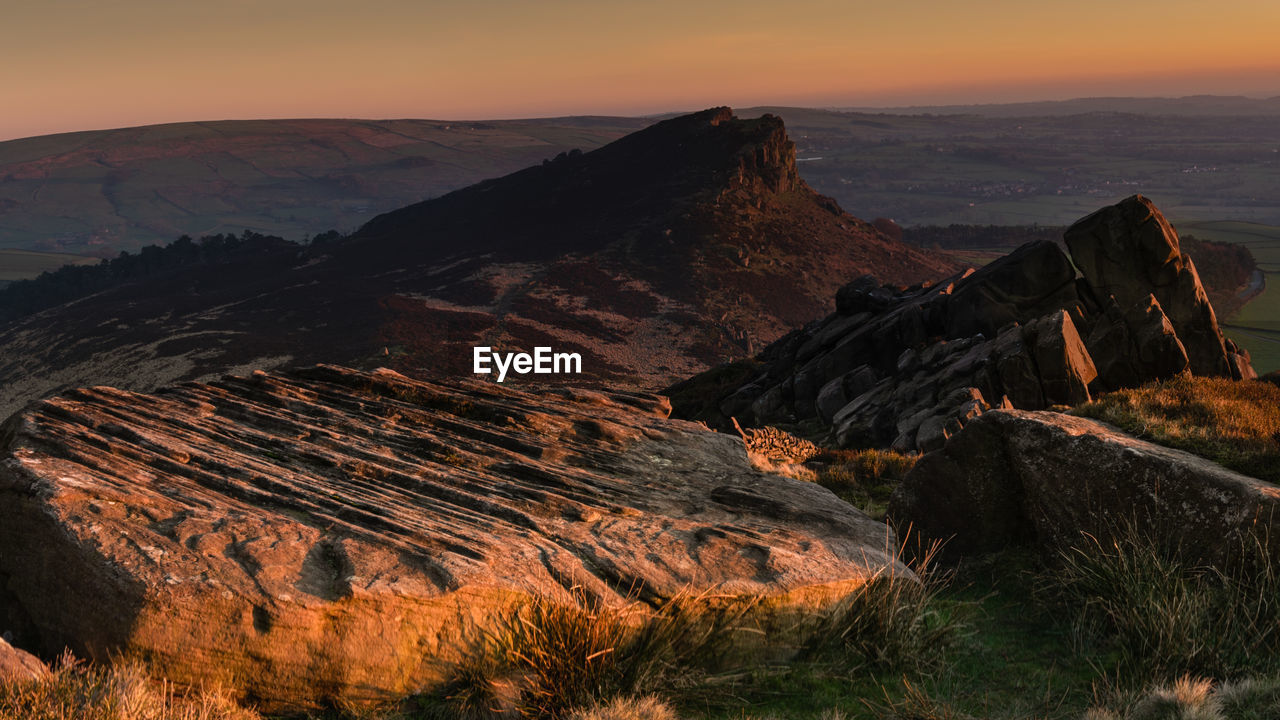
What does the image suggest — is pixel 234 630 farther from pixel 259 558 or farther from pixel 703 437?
pixel 703 437

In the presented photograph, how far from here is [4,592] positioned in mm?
8172

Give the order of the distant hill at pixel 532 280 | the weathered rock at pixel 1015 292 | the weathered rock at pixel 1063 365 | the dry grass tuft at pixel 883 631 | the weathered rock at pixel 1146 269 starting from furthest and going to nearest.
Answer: the distant hill at pixel 532 280 → the weathered rock at pixel 1015 292 → the weathered rock at pixel 1146 269 → the weathered rock at pixel 1063 365 → the dry grass tuft at pixel 883 631

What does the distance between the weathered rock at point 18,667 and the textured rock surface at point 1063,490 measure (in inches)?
462

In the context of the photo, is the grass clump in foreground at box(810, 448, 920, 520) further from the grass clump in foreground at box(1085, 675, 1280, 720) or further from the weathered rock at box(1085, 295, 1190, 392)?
the grass clump in foreground at box(1085, 675, 1280, 720)

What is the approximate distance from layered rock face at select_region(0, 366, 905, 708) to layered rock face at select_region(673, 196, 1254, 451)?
9945mm

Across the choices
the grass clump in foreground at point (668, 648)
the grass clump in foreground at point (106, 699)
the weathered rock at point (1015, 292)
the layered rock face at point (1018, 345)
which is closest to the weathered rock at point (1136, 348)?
the layered rock face at point (1018, 345)

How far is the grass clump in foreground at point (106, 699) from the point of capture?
237 inches

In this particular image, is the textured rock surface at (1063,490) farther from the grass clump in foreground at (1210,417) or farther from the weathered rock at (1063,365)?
the weathered rock at (1063,365)

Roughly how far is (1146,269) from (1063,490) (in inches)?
779

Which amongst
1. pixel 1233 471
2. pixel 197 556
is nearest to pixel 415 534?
pixel 197 556

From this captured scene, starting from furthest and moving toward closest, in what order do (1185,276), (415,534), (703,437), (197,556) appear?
(1185,276), (703,437), (415,534), (197,556)

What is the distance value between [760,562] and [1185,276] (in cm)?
Result: 2353

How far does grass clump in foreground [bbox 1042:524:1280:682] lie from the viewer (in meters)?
7.71

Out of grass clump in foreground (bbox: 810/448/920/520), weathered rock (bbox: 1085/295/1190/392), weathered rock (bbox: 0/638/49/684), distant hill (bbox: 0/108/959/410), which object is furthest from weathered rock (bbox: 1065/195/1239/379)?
distant hill (bbox: 0/108/959/410)
